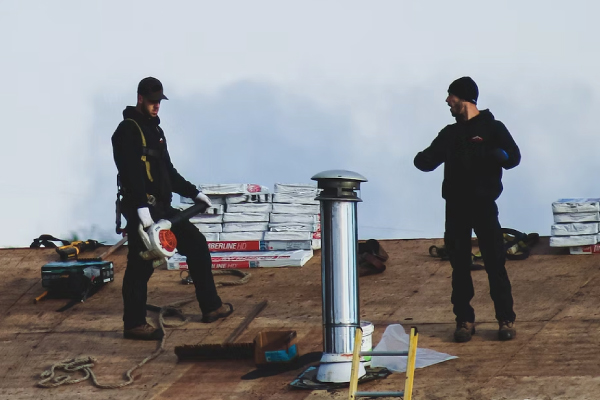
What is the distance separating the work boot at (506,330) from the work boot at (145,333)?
A: 98.0 inches

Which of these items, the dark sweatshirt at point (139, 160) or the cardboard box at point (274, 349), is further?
the dark sweatshirt at point (139, 160)

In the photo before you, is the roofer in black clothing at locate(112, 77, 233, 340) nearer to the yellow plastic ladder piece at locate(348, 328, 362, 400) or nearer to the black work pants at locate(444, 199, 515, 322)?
the black work pants at locate(444, 199, 515, 322)

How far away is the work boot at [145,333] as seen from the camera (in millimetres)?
7820

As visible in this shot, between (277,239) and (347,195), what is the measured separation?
3572mm

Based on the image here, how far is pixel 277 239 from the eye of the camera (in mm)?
10062

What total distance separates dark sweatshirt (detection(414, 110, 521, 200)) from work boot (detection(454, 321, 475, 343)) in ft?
2.86

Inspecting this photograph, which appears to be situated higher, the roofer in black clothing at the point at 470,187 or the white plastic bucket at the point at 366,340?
the roofer in black clothing at the point at 470,187

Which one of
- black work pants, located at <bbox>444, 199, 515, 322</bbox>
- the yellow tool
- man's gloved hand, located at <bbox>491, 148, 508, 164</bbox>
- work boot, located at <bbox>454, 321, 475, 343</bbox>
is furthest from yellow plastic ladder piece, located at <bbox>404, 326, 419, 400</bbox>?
the yellow tool

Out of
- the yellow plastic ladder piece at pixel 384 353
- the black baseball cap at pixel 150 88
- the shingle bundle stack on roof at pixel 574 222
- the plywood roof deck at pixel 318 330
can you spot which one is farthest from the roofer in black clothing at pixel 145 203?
the shingle bundle stack on roof at pixel 574 222

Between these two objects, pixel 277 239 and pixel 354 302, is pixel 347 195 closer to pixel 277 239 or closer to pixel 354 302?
pixel 354 302

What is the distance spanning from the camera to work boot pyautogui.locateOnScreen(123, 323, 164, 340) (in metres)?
7.82

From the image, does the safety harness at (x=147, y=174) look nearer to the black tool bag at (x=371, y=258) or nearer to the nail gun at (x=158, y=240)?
the nail gun at (x=158, y=240)

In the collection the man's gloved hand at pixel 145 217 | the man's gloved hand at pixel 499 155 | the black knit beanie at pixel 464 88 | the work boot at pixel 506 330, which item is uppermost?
the black knit beanie at pixel 464 88

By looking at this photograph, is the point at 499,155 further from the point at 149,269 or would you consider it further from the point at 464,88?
the point at 149,269
